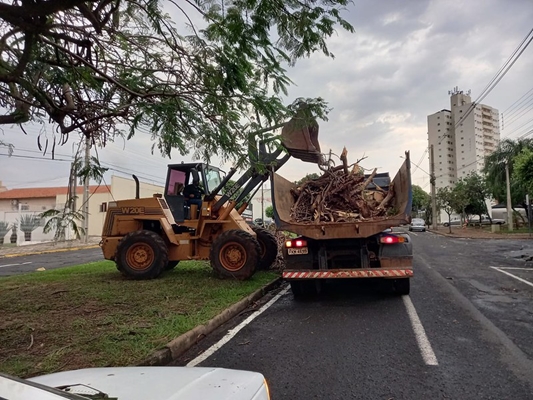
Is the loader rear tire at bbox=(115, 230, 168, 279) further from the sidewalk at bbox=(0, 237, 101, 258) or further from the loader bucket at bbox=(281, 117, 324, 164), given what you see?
the sidewalk at bbox=(0, 237, 101, 258)

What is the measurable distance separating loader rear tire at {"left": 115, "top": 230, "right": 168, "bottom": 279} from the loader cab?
992mm

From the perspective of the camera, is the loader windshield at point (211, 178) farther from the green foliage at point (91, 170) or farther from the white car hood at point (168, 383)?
the white car hood at point (168, 383)

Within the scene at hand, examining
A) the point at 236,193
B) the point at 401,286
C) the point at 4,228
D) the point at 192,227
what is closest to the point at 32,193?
the point at 4,228

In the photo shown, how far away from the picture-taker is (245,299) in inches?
290

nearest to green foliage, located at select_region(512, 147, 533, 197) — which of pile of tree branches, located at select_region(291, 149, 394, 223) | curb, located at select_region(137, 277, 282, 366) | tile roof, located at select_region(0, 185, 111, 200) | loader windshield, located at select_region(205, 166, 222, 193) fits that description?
pile of tree branches, located at select_region(291, 149, 394, 223)

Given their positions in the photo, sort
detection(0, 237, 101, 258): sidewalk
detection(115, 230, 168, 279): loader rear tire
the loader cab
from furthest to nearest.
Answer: detection(0, 237, 101, 258): sidewalk < the loader cab < detection(115, 230, 168, 279): loader rear tire

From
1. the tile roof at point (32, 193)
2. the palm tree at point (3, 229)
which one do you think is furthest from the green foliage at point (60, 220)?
the tile roof at point (32, 193)

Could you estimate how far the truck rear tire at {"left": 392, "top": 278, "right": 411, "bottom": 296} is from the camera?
25.4 ft

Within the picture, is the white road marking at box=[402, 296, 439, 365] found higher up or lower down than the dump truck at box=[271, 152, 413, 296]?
lower down

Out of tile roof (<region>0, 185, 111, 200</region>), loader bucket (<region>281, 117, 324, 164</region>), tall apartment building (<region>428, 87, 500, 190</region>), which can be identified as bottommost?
loader bucket (<region>281, 117, 324, 164</region>)

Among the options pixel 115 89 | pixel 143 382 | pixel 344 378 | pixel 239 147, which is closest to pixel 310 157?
pixel 239 147

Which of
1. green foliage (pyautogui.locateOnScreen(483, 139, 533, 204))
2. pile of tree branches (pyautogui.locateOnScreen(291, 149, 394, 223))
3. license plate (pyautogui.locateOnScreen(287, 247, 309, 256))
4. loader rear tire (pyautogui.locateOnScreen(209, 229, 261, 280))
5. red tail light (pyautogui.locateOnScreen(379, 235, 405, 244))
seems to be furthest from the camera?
green foliage (pyautogui.locateOnScreen(483, 139, 533, 204))

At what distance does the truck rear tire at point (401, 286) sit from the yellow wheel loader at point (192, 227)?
2.89 meters

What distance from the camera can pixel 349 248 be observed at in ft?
25.6
